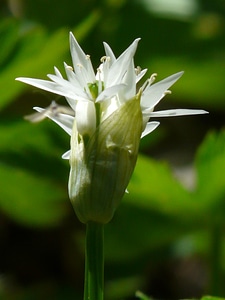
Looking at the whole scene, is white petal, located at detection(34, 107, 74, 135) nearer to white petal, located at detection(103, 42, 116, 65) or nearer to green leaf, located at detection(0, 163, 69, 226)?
white petal, located at detection(103, 42, 116, 65)

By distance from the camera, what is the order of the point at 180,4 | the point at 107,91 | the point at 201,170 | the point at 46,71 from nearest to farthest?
the point at 107,91 → the point at 201,170 → the point at 46,71 → the point at 180,4

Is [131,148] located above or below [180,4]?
below

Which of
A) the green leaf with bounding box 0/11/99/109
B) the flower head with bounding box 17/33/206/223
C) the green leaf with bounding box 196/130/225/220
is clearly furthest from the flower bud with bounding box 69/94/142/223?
the green leaf with bounding box 0/11/99/109

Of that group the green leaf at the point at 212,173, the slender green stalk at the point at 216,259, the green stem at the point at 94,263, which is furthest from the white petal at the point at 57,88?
the slender green stalk at the point at 216,259

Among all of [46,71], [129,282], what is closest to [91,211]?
[46,71]

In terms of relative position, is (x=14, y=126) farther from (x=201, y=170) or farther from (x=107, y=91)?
(x=107, y=91)

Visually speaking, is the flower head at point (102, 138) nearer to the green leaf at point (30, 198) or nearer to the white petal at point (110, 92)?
the white petal at point (110, 92)

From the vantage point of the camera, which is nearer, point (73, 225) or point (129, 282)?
point (129, 282)
